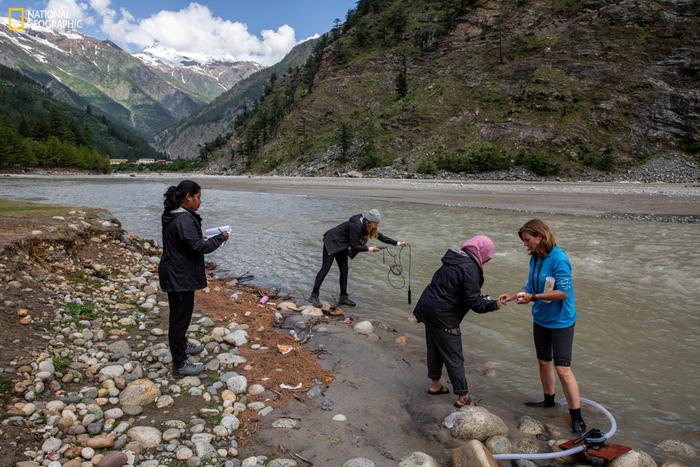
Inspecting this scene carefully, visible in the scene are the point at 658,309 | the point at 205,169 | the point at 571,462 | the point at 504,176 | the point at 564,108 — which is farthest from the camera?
the point at 205,169

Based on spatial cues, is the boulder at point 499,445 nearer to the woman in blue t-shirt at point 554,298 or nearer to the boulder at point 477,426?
the boulder at point 477,426

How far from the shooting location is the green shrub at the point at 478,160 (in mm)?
63394

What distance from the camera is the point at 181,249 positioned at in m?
5.58

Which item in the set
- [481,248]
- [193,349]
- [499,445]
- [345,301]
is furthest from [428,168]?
[499,445]

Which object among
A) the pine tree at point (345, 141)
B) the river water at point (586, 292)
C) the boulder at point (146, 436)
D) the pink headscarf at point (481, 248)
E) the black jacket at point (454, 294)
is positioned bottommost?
the river water at point (586, 292)

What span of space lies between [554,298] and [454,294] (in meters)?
1.17

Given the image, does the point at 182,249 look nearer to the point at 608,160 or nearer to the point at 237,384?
the point at 237,384

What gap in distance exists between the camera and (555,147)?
63.5 m

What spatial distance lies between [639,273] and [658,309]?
414 cm

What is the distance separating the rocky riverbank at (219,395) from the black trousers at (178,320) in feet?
1.15

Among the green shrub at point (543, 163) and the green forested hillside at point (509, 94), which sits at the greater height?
the green forested hillside at point (509, 94)

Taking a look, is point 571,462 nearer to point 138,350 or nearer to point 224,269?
point 138,350

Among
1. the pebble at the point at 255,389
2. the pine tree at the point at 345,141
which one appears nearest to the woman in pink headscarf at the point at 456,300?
the pebble at the point at 255,389

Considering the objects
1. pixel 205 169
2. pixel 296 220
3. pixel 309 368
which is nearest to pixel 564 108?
pixel 296 220
